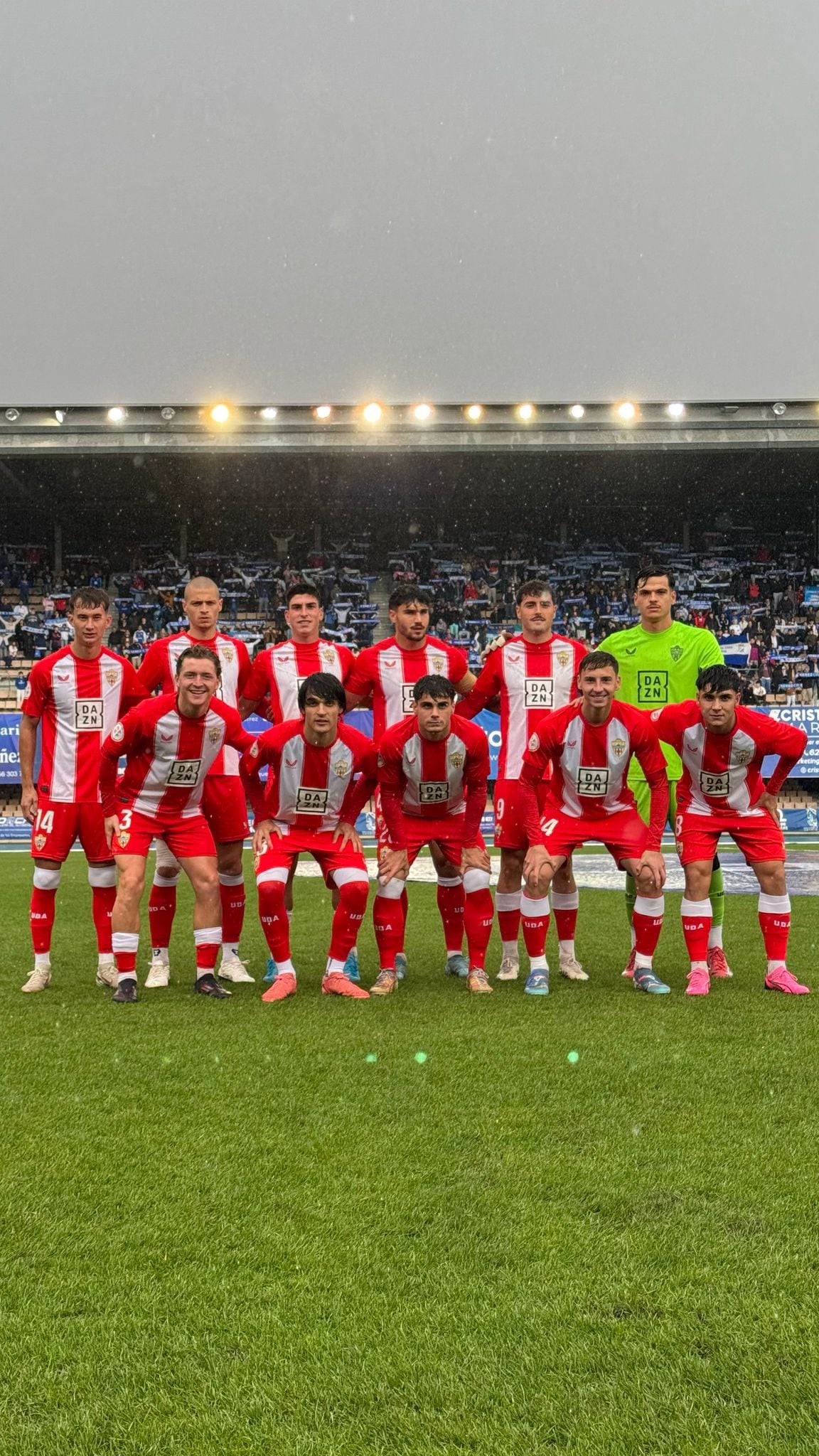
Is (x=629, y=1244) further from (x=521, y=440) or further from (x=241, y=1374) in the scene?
(x=521, y=440)

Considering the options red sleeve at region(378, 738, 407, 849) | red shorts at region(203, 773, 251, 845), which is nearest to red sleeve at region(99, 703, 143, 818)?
red shorts at region(203, 773, 251, 845)

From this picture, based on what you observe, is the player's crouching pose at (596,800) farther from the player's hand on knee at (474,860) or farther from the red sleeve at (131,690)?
the red sleeve at (131,690)

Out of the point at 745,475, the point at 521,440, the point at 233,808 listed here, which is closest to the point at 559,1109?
the point at 233,808

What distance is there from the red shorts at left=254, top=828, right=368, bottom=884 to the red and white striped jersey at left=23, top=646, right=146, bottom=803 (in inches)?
44.0

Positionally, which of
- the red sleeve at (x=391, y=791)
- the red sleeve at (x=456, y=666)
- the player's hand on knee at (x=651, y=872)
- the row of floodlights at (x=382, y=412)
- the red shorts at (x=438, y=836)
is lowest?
the player's hand on knee at (x=651, y=872)

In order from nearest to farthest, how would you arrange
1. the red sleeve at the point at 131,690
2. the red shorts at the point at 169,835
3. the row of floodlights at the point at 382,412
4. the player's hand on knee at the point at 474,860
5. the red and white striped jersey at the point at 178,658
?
the red shorts at the point at 169,835, the player's hand on knee at the point at 474,860, the red sleeve at the point at 131,690, the red and white striped jersey at the point at 178,658, the row of floodlights at the point at 382,412

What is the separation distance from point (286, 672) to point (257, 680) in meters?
0.18

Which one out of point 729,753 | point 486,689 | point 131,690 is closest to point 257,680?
point 131,690

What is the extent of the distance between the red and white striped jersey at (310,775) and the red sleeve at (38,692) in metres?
1.23

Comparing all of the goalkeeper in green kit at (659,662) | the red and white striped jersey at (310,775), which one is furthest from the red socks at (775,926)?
the red and white striped jersey at (310,775)

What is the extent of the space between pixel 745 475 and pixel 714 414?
398 centimetres

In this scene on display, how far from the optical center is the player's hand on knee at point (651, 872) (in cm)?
589

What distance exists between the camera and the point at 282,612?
92.2 ft

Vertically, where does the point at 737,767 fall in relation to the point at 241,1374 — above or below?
above
